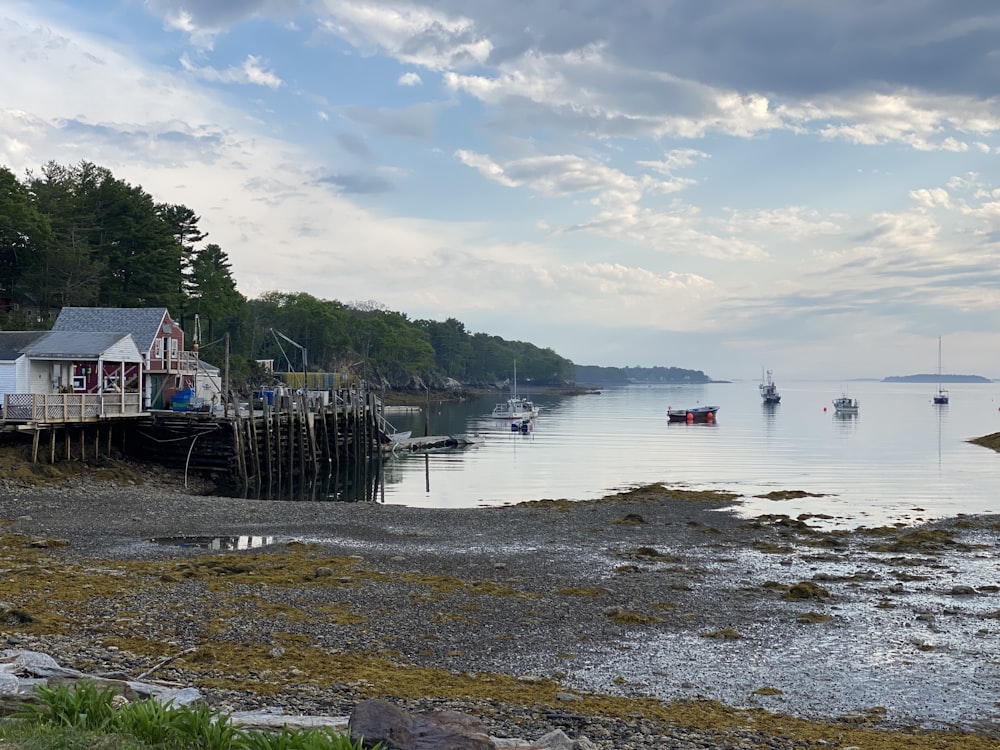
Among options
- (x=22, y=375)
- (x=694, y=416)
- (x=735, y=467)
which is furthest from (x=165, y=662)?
(x=694, y=416)

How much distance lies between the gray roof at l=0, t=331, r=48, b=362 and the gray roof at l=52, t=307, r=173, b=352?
9009 millimetres

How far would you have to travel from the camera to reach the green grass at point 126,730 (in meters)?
6.77

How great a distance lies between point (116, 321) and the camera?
2050 inches

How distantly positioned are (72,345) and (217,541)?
2200cm

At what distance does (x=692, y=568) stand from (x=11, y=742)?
56.0 ft

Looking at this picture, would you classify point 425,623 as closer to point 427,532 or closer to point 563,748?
point 563,748

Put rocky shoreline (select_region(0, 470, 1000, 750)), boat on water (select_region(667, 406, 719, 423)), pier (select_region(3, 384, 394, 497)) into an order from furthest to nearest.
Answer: boat on water (select_region(667, 406, 719, 423)), pier (select_region(3, 384, 394, 497)), rocky shoreline (select_region(0, 470, 1000, 750))

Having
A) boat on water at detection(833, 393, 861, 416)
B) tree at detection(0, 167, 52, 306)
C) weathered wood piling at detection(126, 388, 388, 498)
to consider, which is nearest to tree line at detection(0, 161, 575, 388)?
tree at detection(0, 167, 52, 306)

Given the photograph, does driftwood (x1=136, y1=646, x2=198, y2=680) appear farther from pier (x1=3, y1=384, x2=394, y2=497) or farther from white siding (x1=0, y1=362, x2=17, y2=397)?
white siding (x1=0, y1=362, x2=17, y2=397)

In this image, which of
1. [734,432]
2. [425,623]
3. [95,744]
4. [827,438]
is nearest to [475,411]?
[734,432]

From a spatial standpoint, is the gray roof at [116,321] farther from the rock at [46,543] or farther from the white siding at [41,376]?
the rock at [46,543]

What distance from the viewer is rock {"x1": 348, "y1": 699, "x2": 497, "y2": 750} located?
7320mm

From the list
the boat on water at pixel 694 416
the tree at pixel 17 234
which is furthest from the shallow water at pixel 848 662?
the boat on water at pixel 694 416

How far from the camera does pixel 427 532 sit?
26.5 meters
